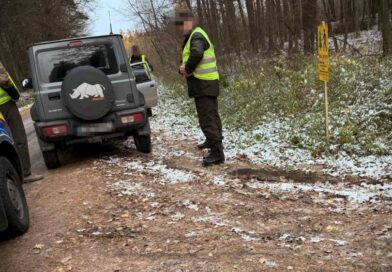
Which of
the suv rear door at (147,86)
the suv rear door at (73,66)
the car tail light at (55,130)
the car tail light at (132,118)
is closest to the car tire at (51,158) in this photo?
the car tail light at (55,130)

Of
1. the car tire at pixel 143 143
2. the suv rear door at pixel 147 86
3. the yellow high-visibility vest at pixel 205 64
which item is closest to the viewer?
the yellow high-visibility vest at pixel 205 64

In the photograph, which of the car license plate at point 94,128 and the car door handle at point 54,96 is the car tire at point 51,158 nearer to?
the car license plate at point 94,128

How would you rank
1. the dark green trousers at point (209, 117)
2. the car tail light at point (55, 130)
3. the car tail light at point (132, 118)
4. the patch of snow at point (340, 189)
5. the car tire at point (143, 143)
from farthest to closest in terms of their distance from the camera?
the car tire at point (143, 143), the car tail light at point (132, 118), the car tail light at point (55, 130), the dark green trousers at point (209, 117), the patch of snow at point (340, 189)

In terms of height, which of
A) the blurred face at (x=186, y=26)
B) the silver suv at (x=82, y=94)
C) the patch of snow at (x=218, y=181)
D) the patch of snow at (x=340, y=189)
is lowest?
the patch of snow at (x=340, y=189)

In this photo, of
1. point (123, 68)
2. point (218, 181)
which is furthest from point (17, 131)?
point (218, 181)

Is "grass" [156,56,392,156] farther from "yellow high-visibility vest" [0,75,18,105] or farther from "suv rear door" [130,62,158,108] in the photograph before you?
"yellow high-visibility vest" [0,75,18,105]

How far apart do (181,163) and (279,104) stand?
10.7ft

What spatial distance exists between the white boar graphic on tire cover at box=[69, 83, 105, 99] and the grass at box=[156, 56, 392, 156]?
281 centimetres

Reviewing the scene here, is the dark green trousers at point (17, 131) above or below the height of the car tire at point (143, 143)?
above

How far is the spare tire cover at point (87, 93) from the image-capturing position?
7.05 m

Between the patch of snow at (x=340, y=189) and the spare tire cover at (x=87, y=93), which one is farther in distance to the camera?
the spare tire cover at (x=87, y=93)

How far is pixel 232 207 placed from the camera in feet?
16.8

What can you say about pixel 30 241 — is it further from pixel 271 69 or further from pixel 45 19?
pixel 45 19

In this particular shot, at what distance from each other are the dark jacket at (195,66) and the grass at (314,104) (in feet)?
5.60
